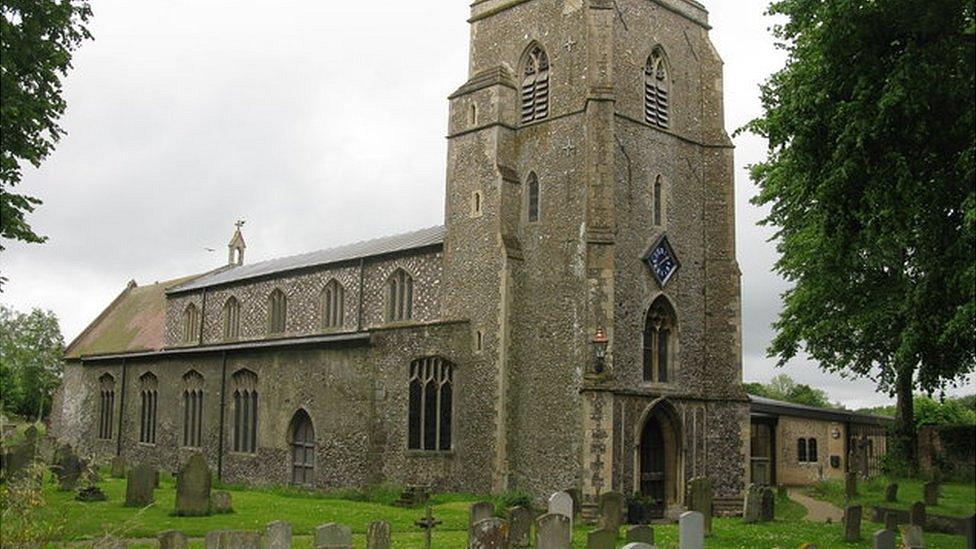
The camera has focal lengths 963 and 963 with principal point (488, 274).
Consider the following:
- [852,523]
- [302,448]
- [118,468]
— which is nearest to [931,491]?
[852,523]

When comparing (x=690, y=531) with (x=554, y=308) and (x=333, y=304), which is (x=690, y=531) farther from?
(x=333, y=304)

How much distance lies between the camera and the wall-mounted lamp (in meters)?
24.4

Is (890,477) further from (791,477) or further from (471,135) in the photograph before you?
(471,135)

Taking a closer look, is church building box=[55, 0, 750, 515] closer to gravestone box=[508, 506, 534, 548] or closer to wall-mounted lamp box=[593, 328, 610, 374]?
wall-mounted lamp box=[593, 328, 610, 374]

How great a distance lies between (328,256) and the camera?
38688 millimetres

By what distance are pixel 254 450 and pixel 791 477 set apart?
2129 cm

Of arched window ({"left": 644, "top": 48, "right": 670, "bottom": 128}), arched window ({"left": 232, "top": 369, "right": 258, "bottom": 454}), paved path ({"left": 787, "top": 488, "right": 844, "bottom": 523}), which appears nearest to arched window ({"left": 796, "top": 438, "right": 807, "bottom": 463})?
paved path ({"left": 787, "top": 488, "right": 844, "bottom": 523})

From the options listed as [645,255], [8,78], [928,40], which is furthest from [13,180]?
[645,255]

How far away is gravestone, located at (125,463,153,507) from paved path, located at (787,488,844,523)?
16.3m

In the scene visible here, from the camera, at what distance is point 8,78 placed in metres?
14.2

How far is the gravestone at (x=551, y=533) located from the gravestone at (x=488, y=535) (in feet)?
2.38

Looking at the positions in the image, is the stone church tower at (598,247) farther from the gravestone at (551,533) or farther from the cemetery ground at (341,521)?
the gravestone at (551,533)

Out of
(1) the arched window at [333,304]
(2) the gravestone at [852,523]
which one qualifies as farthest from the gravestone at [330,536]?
(1) the arched window at [333,304]

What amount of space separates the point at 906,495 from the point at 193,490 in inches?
582
